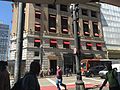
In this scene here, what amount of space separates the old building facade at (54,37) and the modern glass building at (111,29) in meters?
2.73

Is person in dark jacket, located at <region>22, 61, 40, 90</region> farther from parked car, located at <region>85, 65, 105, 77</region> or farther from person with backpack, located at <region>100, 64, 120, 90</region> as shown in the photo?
parked car, located at <region>85, 65, 105, 77</region>

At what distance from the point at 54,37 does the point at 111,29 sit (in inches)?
680

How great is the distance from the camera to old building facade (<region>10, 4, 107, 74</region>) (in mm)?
33688

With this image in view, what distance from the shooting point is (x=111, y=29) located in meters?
47.2

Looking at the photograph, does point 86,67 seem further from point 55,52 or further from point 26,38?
point 26,38

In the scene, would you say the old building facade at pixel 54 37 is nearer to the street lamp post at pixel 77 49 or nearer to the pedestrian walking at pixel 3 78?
Result: the street lamp post at pixel 77 49

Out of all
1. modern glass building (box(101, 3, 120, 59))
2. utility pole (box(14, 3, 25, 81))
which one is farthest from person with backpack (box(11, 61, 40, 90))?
modern glass building (box(101, 3, 120, 59))

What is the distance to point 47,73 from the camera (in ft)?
109

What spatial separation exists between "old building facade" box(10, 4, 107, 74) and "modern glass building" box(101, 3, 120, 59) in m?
2.73

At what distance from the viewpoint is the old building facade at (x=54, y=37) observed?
1326 inches

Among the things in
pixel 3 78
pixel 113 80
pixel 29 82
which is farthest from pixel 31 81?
pixel 113 80

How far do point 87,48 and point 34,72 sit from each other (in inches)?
1453

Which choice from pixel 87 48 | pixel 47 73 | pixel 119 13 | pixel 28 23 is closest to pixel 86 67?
pixel 47 73

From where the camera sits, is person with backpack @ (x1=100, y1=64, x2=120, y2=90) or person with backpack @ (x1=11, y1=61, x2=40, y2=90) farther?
person with backpack @ (x1=100, y1=64, x2=120, y2=90)
